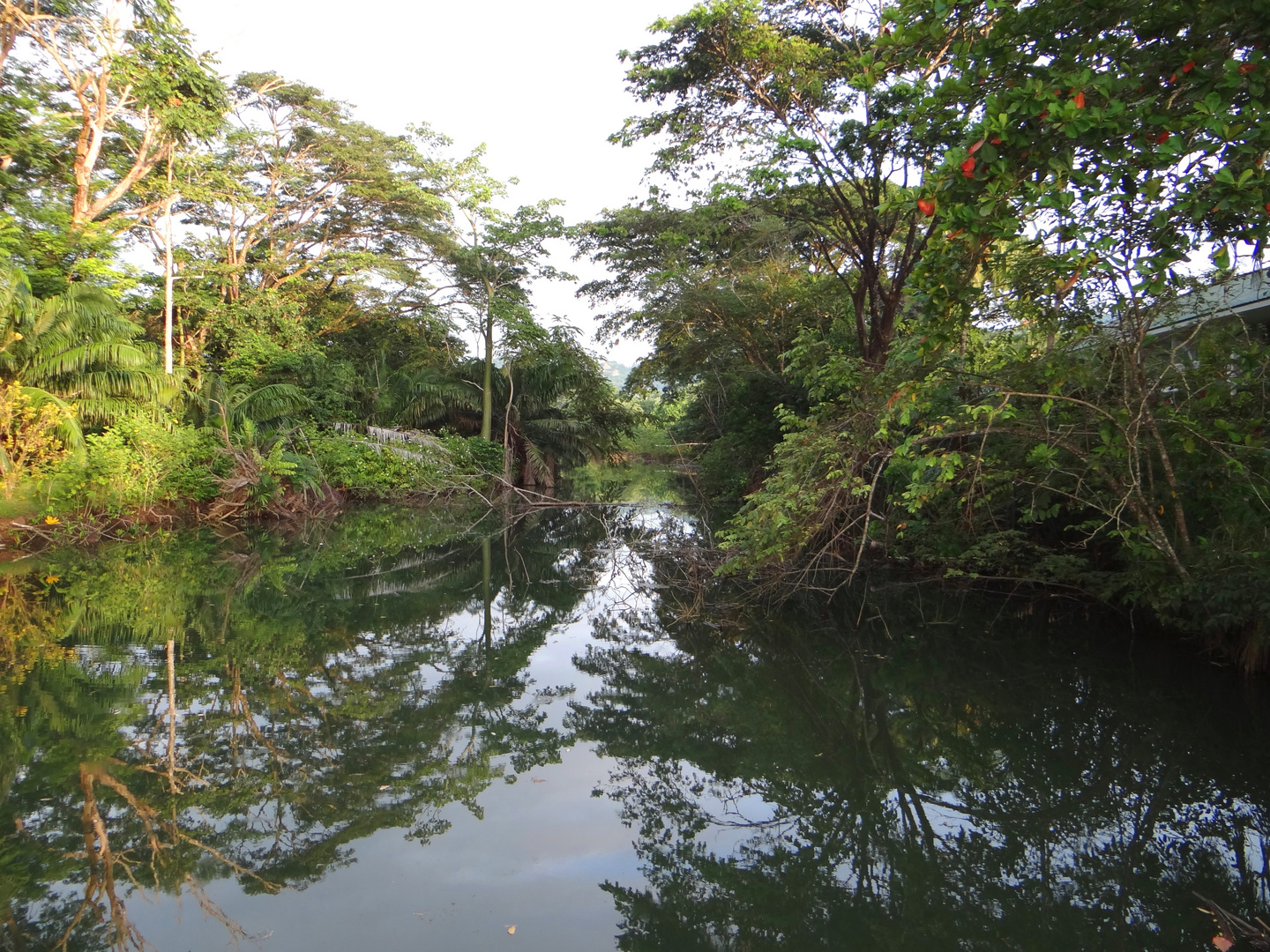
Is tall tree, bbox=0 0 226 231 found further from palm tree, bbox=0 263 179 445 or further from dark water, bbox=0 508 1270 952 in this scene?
dark water, bbox=0 508 1270 952

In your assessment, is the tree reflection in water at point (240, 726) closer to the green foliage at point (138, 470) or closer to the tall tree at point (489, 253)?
the green foliage at point (138, 470)

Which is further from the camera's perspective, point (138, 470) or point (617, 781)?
point (138, 470)

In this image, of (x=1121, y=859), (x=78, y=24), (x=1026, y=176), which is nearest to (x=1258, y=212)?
(x=1026, y=176)

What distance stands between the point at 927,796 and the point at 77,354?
43.9 ft

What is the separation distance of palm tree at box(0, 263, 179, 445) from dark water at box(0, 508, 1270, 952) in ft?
17.2

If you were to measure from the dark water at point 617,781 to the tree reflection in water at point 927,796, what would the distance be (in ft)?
0.07

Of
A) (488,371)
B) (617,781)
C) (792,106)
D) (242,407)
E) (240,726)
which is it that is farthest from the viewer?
(488,371)

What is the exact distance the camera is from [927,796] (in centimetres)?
436

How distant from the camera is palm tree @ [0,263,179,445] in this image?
11.2 m

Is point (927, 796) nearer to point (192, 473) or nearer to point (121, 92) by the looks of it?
point (192, 473)

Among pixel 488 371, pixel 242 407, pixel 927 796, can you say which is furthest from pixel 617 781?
pixel 488 371

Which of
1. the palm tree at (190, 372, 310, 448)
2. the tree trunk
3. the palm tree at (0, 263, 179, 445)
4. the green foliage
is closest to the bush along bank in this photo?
the green foliage

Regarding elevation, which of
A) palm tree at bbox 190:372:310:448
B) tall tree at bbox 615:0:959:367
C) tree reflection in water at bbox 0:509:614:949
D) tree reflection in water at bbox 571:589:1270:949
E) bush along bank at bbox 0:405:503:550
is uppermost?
tall tree at bbox 615:0:959:367

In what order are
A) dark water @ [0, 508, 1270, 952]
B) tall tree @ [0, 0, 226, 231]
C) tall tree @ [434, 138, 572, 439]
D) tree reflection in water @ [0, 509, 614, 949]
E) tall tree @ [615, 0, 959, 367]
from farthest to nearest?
tall tree @ [434, 138, 572, 439]
tall tree @ [0, 0, 226, 231]
tall tree @ [615, 0, 959, 367]
tree reflection in water @ [0, 509, 614, 949]
dark water @ [0, 508, 1270, 952]
